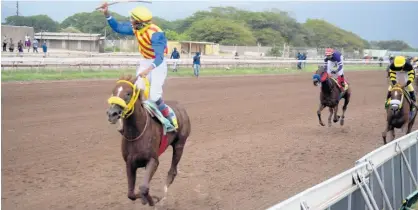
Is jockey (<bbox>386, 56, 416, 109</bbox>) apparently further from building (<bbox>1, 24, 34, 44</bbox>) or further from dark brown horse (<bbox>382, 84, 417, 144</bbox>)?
building (<bbox>1, 24, 34, 44</bbox>)

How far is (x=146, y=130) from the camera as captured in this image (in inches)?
273

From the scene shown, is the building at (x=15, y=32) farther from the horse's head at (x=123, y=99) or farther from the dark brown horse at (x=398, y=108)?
the horse's head at (x=123, y=99)

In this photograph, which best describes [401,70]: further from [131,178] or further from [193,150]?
[131,178]

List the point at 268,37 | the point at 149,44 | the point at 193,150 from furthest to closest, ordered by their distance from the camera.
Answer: the point at 268,37 < the point at 193,150 < the point at 149,44

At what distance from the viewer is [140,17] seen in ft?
23.6

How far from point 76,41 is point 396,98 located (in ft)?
138

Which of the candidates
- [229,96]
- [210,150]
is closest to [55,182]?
[210,150]

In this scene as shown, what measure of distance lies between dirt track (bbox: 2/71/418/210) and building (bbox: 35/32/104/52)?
27.4m

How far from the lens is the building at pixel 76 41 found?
159ft

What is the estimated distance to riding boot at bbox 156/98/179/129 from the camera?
7.54m

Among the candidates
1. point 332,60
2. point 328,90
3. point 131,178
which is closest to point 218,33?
point 332,60

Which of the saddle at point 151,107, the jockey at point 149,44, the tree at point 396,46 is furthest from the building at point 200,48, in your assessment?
the tree at point 396,46

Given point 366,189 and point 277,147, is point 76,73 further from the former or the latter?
point 366,189

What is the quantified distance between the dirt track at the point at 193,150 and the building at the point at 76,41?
90.0ft
